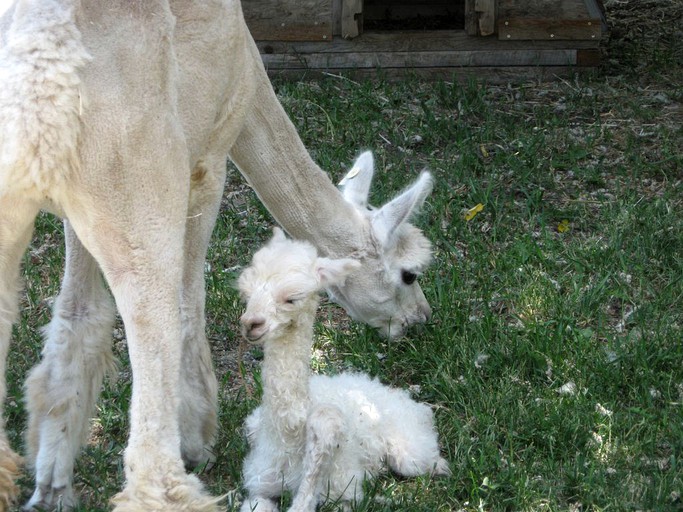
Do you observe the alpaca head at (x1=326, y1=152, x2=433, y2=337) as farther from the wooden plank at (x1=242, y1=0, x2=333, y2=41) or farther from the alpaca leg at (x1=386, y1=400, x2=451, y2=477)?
the wooden plank at (x1=242, y1=0, x2=333, y2=41)

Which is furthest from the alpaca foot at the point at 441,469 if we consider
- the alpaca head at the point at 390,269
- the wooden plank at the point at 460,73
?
the wooden plank at the point at 460,73

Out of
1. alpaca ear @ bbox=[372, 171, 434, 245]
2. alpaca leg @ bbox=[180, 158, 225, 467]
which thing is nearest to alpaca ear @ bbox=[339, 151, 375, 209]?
alpaca ear @ bbox=[372, 171, 434, 245]

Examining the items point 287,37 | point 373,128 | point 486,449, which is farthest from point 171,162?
point 287,37

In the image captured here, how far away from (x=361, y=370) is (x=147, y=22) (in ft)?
8.19

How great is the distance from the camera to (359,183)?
5.75 meters

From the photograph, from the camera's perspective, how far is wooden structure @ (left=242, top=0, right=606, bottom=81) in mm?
8781

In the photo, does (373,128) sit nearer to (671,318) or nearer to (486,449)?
(671,318)

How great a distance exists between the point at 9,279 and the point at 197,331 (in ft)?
3.84

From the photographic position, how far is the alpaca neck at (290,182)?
16.6 feet

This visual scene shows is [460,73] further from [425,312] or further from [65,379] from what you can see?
[65,379]

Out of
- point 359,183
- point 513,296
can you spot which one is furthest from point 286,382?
point 513,296

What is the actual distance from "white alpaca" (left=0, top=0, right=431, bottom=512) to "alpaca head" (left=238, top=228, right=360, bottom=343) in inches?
12.8

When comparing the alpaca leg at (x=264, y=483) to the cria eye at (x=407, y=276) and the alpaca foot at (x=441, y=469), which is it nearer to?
the alpaca foot at (x=441, y=469)

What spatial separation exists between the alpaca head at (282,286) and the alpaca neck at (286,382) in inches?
2.4
